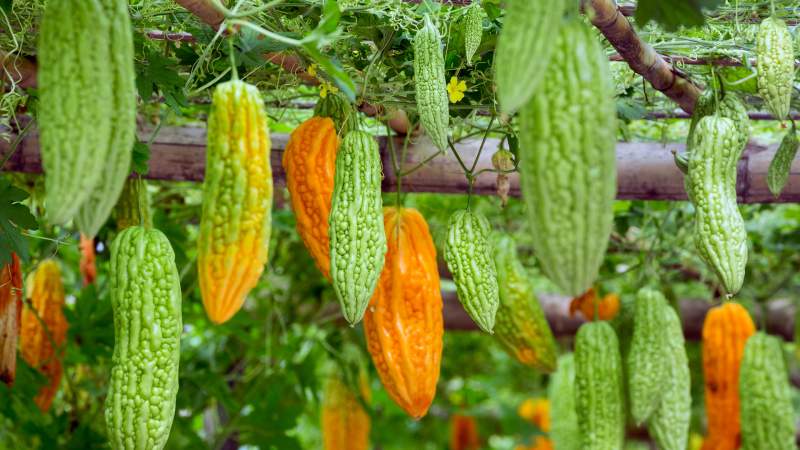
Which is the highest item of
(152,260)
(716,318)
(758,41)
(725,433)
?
(758,41)

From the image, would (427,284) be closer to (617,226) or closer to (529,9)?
(529,9)

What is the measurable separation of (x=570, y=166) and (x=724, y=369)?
223 centimetres

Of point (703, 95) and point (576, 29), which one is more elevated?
point (576, 29)

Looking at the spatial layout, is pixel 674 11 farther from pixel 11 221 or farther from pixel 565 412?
pixel 565 412

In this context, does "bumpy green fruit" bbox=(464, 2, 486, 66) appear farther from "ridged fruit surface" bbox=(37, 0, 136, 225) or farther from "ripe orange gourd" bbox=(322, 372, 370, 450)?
"ripe orange gourd" bbox=(322, 372, 370, 450)

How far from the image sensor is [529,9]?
108 centimetres

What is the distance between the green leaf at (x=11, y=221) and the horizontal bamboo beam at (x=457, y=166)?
1.81ft

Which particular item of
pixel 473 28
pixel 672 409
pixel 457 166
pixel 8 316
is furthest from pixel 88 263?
A: pixel 672 409

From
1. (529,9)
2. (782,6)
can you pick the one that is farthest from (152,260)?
(782,6)

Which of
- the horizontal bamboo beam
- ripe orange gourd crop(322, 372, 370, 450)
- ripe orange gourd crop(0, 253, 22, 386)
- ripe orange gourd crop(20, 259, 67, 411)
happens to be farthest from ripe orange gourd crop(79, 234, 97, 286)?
ripe orange gourd crop(322, 372, 370, 450)

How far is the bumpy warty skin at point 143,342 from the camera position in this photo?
1.53 meters

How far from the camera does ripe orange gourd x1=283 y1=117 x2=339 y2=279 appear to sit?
6.30 feet

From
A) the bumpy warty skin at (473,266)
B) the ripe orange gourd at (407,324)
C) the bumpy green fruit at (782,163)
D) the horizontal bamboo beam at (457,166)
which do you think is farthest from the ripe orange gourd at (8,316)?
the bumpy green fruit at (782,163)

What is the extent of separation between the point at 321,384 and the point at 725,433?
4.81 feet
